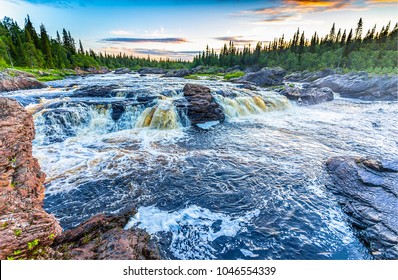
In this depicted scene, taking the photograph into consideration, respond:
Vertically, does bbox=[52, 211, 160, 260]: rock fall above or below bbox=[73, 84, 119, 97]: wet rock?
below

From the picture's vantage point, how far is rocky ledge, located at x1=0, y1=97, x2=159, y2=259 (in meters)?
3.44

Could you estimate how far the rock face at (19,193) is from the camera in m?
3.37

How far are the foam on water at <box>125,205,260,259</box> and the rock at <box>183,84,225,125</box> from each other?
10382mm

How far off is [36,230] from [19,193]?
5.57 ft

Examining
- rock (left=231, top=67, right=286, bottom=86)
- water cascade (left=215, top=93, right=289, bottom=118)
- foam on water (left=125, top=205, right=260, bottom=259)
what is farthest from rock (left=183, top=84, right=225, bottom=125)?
rock (left=231, top=67, right=286, bottom=86)

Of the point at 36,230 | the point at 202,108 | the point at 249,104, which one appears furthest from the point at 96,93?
the point at 36,230

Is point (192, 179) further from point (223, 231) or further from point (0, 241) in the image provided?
point (0, 241)

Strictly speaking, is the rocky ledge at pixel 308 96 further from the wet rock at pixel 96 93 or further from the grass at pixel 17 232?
the grass at pixel 17 232

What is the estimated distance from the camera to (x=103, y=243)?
4.03 meters

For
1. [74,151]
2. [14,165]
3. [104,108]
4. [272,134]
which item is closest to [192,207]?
[14,165]

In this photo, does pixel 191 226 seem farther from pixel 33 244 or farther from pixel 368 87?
pixel 368 87

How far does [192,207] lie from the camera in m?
6.52

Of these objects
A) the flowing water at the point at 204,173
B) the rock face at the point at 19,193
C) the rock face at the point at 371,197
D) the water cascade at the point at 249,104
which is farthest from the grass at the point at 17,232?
the water cascade at the point at 249,104

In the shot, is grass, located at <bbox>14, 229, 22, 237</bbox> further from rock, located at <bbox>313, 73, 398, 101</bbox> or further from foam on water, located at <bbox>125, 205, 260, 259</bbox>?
rock, located at <bbox>313, 73, 398, 101</bbox>
